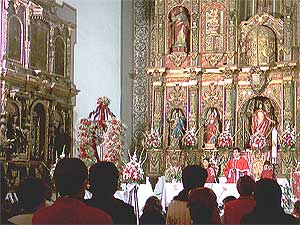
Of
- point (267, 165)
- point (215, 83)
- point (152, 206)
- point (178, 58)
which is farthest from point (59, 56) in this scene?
point (152, 206)

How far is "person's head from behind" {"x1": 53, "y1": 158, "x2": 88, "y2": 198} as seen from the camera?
4156 mm

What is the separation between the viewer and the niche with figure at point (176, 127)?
1922 centimetres

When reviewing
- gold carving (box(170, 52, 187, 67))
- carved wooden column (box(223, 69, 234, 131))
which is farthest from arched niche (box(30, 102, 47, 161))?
carved wooden column (box(223, 69, 234, 131))

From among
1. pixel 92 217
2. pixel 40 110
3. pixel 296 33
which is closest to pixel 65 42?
pixel 40 110

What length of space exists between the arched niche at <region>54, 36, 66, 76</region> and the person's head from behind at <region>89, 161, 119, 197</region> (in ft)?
43.1

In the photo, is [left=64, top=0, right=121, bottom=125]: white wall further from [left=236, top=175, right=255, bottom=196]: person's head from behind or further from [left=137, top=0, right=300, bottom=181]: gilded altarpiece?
[left=236, top=175, right=255, bottom=196]: person's head from behind

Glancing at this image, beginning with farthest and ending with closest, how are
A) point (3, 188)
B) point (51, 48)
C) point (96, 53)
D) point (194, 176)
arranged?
1. point (96, 53)
2. point (51, 48)
3. point (3, 188)
4. point (194, 176)

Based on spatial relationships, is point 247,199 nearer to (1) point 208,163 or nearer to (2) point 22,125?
(2) point 22,125

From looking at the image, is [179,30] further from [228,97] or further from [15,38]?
[15,38]

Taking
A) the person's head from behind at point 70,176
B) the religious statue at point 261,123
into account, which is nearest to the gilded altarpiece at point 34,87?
the religious statue at point 261,123

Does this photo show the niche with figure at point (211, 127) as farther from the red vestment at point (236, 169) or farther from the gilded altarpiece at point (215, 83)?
the red vestment at point (236, 169)

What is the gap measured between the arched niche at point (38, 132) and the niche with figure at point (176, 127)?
4.20 m

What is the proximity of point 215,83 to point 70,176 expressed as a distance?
15274 millimetres

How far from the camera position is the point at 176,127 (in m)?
19.3
